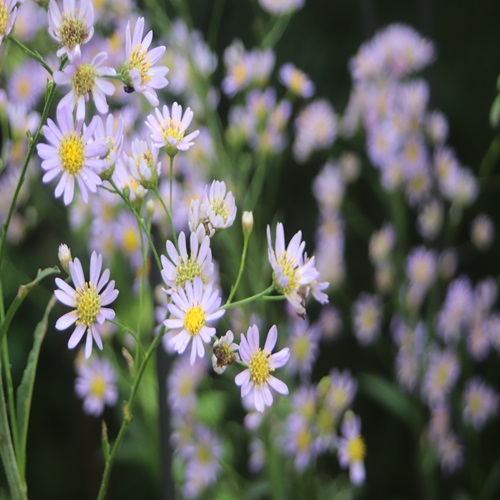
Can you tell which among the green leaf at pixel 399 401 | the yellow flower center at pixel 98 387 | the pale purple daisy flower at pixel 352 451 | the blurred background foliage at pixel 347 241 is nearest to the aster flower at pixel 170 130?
the pale purple daisy flower at pixel 352 451

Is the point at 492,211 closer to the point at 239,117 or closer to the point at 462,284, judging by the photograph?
the point at 462,284

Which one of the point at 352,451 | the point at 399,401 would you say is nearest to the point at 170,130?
the point at 352,451

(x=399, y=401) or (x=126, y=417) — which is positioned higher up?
(x=399, y=401)

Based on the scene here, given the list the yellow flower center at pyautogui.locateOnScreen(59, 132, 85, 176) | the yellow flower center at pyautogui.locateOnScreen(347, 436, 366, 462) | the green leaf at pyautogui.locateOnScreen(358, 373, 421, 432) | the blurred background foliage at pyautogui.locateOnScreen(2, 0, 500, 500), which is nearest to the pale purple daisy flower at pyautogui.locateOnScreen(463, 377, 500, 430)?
the green leaf at pyautogui.locateOnScreen(358, 373, 421, 432)

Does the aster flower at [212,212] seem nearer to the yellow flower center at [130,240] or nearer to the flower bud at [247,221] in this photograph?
the flower bud at [247,221]

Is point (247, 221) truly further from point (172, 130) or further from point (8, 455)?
point (8, 455)

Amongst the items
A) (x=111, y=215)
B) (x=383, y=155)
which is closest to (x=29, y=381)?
(x=111, y=215)
